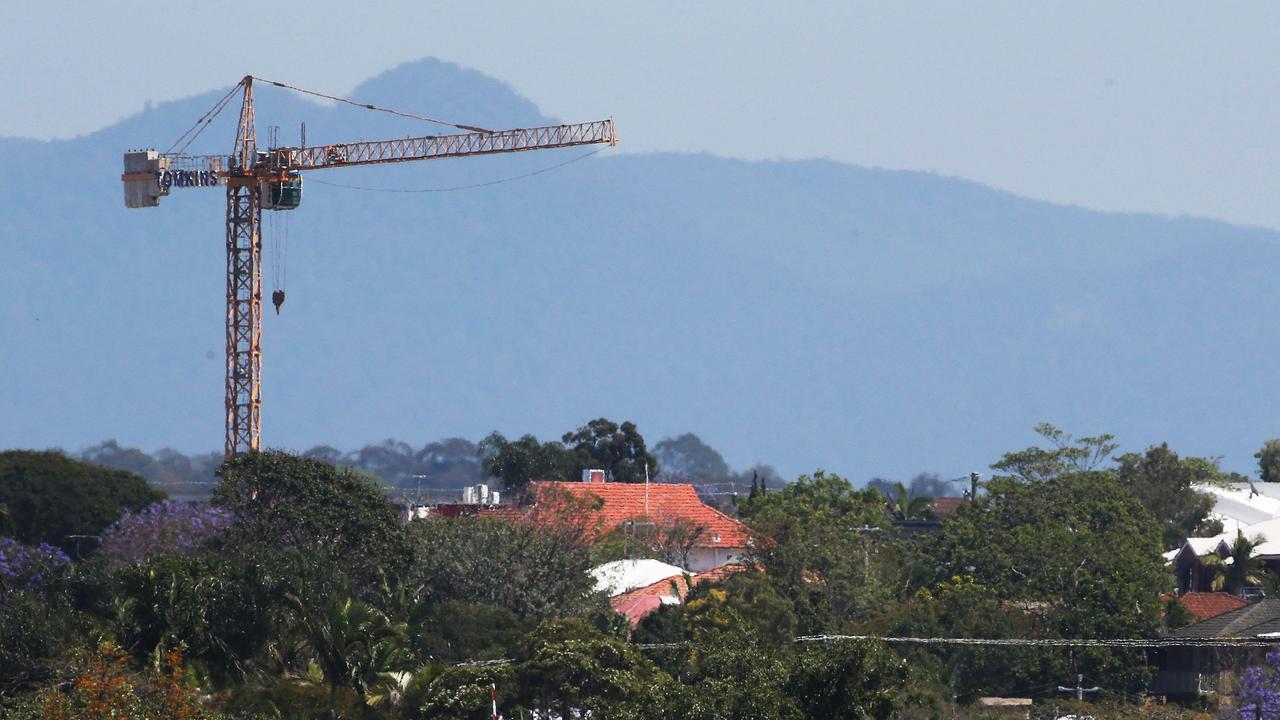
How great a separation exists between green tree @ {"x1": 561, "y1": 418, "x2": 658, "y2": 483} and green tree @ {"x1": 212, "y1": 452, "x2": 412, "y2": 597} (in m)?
89.6

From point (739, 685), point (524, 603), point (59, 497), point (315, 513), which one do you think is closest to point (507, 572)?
point (524, 603)

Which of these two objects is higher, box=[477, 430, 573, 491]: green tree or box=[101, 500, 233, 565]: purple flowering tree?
box=[477, 430, 573, 491]: green tree

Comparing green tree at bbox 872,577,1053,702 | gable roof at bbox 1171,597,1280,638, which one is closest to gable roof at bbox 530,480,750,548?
green tree at bbox 872,577,1053,702

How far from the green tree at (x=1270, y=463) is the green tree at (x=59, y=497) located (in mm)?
110634

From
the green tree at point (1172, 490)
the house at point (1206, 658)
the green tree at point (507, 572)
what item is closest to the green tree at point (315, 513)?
the green tree at point (507, 572)

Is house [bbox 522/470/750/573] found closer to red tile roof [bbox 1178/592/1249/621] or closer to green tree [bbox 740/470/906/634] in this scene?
green tree [bbox 740/470/906/634]

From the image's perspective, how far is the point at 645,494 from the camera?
128m

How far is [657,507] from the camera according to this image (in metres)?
126

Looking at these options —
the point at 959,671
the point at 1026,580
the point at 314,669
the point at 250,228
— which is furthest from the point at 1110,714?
the point at 250,228

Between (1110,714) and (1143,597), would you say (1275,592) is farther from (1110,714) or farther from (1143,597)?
(1110,714)

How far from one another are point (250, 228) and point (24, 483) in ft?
154

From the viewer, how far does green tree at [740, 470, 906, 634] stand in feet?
286

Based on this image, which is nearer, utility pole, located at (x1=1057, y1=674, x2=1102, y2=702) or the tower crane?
Answer: utility pole, located at (x1=1057, y1=674, x2=1102, y2=702)

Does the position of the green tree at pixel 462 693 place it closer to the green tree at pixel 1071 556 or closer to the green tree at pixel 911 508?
the green tree at pixel 1071 556
